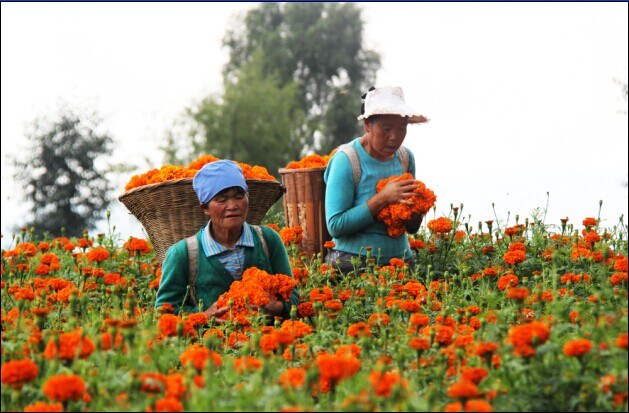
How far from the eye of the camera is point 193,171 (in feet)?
20.5

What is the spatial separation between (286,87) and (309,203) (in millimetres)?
23022

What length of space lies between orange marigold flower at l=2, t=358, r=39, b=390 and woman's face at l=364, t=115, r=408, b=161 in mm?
3974

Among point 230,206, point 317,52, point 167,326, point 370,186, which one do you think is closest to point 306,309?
point 230,206

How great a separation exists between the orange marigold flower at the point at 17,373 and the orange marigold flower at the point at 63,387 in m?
0.18

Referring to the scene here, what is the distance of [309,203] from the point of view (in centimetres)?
Answer: 730

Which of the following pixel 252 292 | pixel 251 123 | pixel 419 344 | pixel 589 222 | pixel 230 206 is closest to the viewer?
pixel 419 344

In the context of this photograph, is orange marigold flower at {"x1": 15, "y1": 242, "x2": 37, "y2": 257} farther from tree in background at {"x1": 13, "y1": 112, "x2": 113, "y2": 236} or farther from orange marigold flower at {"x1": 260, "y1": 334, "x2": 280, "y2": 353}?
tree in background at {"x1": 13, "y1": 112, "x2": 113, "y2": 236}

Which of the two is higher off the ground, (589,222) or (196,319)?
(589,222)

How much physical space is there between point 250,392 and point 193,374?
0.20 m

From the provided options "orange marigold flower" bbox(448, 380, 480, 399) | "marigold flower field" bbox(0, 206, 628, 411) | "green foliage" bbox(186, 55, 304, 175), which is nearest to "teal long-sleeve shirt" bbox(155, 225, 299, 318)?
"marigold flower field" bbox(0, 206, 628, 411)

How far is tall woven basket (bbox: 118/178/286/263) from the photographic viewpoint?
19.7ft

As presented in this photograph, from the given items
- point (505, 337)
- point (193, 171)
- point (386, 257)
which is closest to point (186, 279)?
point (193, 171)

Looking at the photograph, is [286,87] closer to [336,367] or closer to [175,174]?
[175,174]

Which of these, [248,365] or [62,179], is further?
[62,179]
